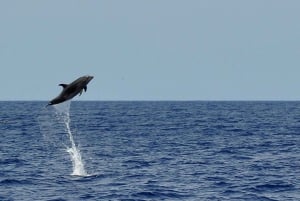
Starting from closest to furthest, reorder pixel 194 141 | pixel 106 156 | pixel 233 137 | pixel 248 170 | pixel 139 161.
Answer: pixel 248 170 → pixel 139 161 → pixel 106 156 → pixel 194 141 → pixel 233 137

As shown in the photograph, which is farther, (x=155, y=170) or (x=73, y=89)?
(x=155, y=170)

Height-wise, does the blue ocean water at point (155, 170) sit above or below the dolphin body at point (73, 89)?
below

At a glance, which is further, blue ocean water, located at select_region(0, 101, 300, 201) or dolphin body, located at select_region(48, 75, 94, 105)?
blue ocean water, located at select_region(0, 101, 300, 201)

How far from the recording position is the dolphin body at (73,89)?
19359 millimetres

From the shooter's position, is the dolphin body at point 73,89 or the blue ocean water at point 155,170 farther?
the blue ocean water at point 155,170

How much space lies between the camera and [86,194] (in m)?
35.4

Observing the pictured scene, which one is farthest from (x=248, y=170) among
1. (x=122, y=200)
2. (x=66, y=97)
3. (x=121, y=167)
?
(x=66, y=97)

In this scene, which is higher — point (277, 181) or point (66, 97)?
point (66, 97)

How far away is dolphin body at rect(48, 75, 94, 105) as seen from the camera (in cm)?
1936

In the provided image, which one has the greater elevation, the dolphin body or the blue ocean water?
the dolphin body

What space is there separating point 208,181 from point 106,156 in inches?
615

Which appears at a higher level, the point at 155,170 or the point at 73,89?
the point at 73,89

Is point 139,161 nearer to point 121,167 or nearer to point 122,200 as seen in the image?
point 121,167

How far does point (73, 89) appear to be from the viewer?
1958 centimetres
